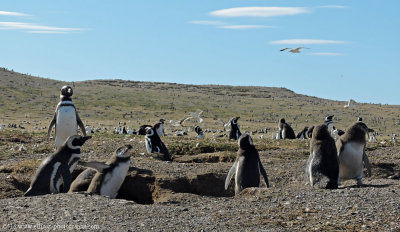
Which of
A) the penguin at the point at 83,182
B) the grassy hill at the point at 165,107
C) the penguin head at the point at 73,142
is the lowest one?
the penguin at the point at 83,182

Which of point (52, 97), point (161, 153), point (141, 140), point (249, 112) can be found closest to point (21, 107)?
point (52, 97)

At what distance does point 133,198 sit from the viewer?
11.6m

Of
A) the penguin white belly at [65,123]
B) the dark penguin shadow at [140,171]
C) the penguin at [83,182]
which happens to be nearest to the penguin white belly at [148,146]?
the penguin white belly at [65,123]

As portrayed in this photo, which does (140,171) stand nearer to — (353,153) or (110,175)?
(110,175)

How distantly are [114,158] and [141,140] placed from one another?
6.71 meters

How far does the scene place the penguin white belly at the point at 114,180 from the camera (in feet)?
34.1

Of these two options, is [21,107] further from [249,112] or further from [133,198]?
[133,198]

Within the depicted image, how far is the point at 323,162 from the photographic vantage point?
10109 mm

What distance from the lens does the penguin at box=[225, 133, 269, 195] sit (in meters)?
10.8

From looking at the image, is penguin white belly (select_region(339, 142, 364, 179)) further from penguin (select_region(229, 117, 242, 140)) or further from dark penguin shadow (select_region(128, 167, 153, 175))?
penguin (select_region(229, 117, 242, 140))

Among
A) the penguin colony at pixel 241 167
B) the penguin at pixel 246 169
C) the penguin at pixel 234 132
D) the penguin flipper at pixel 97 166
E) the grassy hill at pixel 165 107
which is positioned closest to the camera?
the penguin colony at pixel 241 167

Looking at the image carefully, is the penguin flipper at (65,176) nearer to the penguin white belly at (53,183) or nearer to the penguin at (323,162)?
the penguin white belly at (53,183)

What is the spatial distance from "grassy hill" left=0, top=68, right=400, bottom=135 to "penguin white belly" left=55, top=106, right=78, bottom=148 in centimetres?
2732

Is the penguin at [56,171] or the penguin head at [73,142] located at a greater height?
the penguin head at [73,142]
